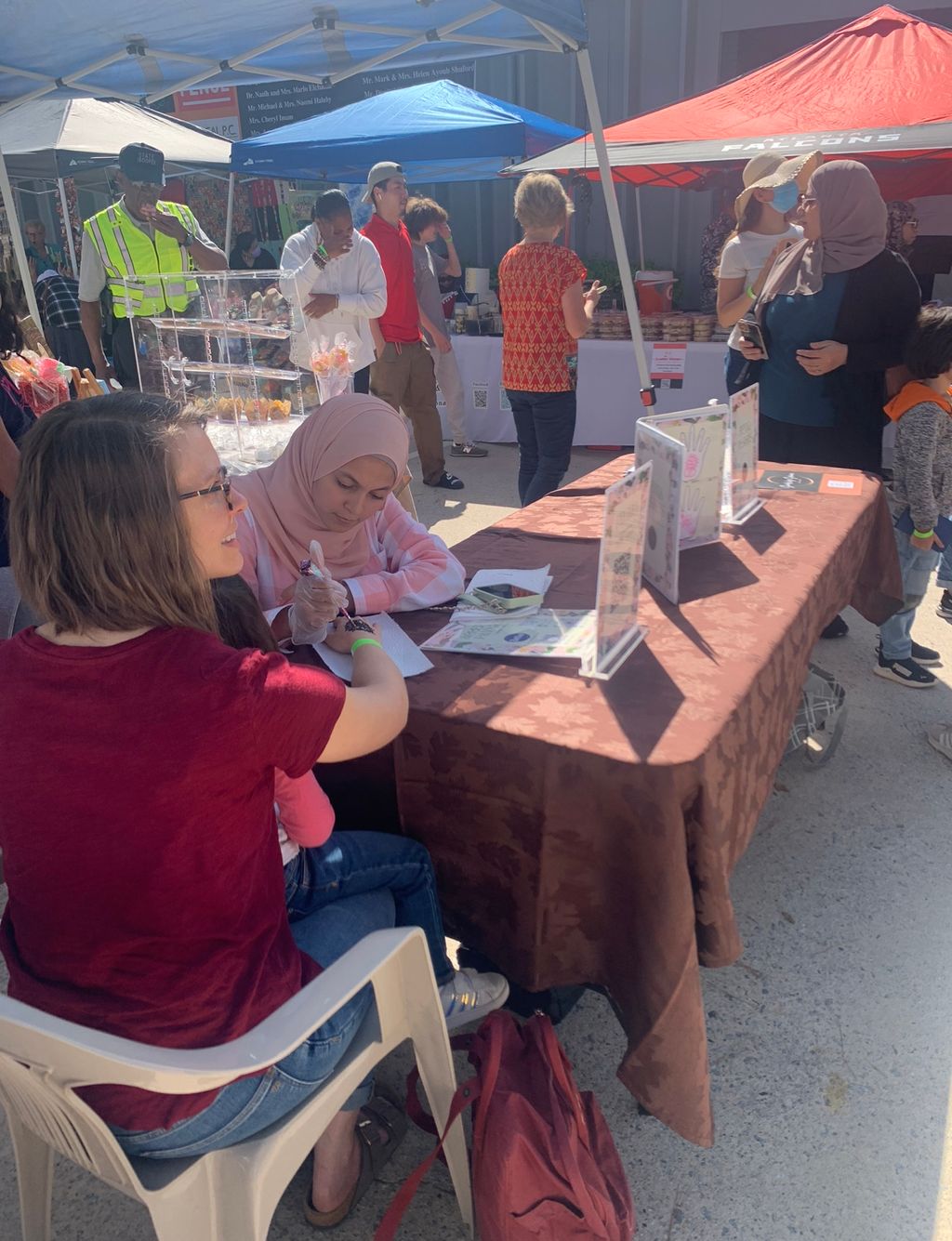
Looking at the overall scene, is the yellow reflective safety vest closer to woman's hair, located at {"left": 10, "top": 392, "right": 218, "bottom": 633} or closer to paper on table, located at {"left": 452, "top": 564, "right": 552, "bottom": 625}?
paper on table, located at {"left": 452, "top": 564, "right": 552, "bottom": 625}

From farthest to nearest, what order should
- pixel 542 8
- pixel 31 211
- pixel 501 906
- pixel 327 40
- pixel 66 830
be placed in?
1. pixel 31 211
2. pixel 327 40
3. pixel 542 8
4. pixel 501 906
5. pixel 66 830

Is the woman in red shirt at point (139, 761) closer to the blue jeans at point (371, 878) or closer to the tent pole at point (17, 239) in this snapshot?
the blue jeans at point (371, 878)

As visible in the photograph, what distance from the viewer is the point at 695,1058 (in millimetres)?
1371

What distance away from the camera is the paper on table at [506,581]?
1904 millimetres

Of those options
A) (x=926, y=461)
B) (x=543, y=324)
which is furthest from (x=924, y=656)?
(x=543, y=324)

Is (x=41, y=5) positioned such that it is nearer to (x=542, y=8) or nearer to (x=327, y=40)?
(x=327, y=40)

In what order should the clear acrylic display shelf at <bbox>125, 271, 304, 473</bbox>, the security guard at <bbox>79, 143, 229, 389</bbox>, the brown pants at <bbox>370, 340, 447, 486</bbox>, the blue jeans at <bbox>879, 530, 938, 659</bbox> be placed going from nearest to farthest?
the blue jeans at <bbox>879, 530, 938, 659</bbox> < the clear acrylic display shelf at <bbox>125, 271, 304, 473</bbox> < the security guard at <bbox>79, 143, 229, 389</bbox> < the brown pants at <bbox>370, 340, 447, 486</bbox>

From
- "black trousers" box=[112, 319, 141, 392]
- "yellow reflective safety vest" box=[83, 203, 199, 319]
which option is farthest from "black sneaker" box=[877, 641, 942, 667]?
"black trousers" box=[112, 319, 141, 392]

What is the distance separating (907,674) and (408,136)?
5410mm

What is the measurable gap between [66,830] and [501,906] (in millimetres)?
779

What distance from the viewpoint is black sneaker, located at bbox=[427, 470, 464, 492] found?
5.71 meters

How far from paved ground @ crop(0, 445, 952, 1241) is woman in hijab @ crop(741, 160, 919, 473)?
1260 millimetres

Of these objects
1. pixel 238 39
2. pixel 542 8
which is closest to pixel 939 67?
pixel 542 8

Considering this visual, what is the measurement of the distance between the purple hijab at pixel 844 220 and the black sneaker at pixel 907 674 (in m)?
1.33
